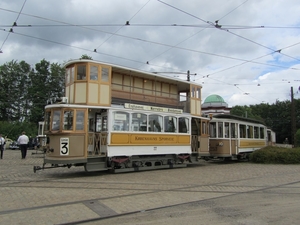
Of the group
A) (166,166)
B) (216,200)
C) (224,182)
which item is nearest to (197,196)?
(216,200)

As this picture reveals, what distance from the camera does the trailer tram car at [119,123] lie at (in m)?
11.9

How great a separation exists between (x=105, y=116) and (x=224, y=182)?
19.3ft

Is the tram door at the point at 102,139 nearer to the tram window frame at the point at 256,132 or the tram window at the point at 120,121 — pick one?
the tram window at the point at 120,121

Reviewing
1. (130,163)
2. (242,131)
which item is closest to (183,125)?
(130,163)

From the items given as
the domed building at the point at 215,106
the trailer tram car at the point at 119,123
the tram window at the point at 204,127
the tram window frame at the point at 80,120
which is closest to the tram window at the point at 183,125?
the trailer tram car at the point at 119,123

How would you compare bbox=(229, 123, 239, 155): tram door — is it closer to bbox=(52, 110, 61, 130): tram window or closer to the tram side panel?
the tram side panel

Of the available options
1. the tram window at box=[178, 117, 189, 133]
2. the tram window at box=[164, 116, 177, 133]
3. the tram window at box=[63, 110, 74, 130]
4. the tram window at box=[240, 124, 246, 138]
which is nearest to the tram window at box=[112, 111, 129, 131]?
the tram window at box=[63, 110, 74, 130]

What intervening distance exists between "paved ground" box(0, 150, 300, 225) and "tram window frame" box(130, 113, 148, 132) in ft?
10.9

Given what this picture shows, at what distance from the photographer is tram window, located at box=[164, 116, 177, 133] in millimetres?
15258

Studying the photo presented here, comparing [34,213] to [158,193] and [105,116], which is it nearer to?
[158,193]

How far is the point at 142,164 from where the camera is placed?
14.1m

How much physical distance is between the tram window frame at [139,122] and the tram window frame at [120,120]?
31 centimetres

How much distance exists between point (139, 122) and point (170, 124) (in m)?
2.09

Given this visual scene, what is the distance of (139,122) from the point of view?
14102mm
